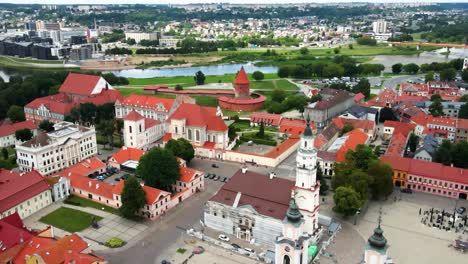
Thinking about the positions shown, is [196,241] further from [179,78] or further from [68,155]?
[179,78]

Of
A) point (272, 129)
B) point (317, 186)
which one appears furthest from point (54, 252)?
point (272, 129)

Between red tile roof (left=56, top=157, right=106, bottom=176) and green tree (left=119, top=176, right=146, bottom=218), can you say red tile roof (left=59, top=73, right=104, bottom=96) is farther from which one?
green tree (left=119, top=176, right=146, bottom=218)

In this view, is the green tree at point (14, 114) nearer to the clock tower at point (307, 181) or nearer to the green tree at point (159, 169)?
the green tree at point (159, 169)

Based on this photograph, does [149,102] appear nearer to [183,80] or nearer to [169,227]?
[169,227]

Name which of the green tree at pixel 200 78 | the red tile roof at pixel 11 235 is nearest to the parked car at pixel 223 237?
the red tile roof at pixel 11 235

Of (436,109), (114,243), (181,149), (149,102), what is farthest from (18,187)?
(436,109)

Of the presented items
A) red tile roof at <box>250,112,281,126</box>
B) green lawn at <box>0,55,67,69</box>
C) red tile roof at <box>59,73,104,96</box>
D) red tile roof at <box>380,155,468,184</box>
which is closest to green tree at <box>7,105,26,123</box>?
red tile roof at <box>59,73,104,96</box>

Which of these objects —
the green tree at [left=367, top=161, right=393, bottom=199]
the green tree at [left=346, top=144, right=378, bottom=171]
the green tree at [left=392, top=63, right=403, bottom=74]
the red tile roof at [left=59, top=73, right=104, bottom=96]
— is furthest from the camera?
the green tree at [left=392, top=63, right=403, bottom=74]
